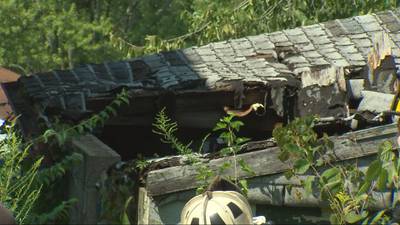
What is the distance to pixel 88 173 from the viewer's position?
7.09m

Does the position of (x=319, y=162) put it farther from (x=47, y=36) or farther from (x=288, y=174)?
(x=47, y=36)

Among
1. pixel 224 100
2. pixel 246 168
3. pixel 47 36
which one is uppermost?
pixel 47 36

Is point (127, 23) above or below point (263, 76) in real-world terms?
above

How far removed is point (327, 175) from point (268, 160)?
0.72 m

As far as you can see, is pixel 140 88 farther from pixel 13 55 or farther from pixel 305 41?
pixel 13 55

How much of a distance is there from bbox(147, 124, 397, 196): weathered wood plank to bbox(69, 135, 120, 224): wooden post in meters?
0.69

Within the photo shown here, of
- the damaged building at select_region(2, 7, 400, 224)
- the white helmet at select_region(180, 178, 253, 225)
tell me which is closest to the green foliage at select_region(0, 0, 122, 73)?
the damaged building at select_region(2, 7, 400, 224)

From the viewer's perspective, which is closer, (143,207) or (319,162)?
(319,162)

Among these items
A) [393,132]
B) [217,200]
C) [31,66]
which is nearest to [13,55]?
[31,66]

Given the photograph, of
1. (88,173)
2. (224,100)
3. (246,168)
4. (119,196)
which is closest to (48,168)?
(88,173)

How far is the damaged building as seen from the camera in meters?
6.29

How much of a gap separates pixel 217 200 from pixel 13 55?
2147cm

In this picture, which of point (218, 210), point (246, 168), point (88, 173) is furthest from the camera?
point (88, 173)

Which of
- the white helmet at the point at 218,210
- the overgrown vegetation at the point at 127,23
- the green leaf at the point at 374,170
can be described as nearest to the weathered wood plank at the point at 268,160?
the green leaf at the point at 374,170
